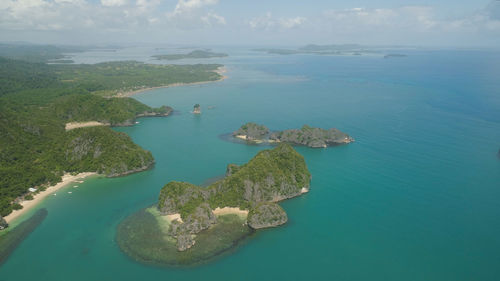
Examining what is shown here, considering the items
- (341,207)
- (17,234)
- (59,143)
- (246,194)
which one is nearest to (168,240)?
(246,194)

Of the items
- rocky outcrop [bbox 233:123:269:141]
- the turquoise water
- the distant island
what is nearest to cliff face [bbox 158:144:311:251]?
the turquoise water

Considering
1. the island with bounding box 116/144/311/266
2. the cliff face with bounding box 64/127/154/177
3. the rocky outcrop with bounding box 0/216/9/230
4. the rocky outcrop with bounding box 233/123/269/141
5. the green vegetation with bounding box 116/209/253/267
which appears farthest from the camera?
the rocky outcrop with bounding box 233/123/269/141

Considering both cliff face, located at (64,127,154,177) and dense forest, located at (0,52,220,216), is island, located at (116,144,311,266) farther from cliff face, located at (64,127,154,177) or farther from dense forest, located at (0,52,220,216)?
dense forest, located at (0,52,220,216)

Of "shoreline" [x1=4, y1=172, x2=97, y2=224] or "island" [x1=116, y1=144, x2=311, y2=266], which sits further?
"shoreline" [x1=4, y1=172, x2=97, y2=224]

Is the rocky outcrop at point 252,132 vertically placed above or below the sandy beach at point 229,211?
above

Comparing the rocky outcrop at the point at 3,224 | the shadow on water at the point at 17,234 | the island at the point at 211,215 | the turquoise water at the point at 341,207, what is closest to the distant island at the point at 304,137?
the turquoise water at the point at 341,207

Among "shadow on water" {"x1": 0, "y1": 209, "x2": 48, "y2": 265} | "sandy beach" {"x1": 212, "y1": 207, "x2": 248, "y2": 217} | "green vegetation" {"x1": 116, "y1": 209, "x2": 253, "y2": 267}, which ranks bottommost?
"shadow on water" {"x1": 0, "y1": 209, "x2": 48, "y2": 265}

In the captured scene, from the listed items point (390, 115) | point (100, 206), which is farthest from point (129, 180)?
point (390, 115)

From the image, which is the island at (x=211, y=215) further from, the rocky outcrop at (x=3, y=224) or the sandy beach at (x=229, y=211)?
the rocky outcrop at (x=3, y=224)
